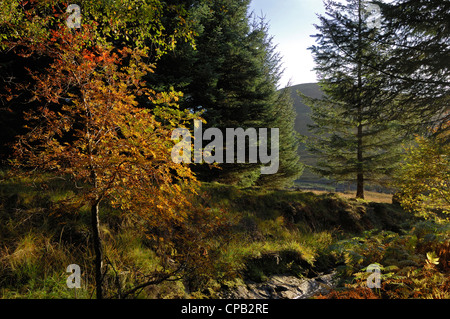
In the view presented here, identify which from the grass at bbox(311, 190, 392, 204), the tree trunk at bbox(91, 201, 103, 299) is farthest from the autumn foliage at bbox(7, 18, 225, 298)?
the grass at bbox(311, 190, 392, 204)

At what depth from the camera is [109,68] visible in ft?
8.92

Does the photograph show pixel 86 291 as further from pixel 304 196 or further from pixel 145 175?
pixel 304 196

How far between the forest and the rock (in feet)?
0.13

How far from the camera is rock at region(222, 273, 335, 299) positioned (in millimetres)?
4136

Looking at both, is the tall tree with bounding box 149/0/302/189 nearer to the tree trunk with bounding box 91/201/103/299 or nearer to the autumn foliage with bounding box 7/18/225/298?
the autumn foliage with bounding box 7/18/225/298

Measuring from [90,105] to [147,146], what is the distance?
975 mm

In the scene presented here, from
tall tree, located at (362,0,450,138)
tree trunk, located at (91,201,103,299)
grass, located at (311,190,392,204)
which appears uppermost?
tall tree, located at (362,0,450,138)

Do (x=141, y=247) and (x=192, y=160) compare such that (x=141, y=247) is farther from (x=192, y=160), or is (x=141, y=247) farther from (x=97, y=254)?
(x=192, y=160)

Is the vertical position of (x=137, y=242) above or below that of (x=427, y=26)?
below

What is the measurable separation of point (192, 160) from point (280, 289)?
3.37 m

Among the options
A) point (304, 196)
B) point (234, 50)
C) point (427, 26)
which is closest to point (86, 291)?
point (304, 196)

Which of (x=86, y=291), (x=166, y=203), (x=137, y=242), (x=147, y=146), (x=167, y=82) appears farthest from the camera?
(x=167, y=82)

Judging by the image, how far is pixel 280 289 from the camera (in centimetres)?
461

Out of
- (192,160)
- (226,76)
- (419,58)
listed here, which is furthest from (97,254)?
(419,58)
